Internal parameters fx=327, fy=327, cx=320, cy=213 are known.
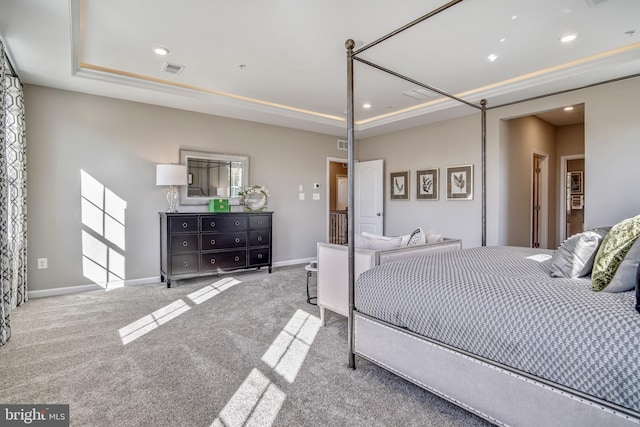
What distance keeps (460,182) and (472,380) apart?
4316 millimetres

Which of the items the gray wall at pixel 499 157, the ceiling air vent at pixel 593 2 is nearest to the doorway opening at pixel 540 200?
the gray wall at pixel 499 157

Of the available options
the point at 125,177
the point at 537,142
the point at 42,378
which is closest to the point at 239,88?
the point at 125,177

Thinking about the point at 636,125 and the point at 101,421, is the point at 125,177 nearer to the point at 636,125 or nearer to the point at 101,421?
the point at 101,421

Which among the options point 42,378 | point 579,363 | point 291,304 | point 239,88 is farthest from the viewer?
point 239,88

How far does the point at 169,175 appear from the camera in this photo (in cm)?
438

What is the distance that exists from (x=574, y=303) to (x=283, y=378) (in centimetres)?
160

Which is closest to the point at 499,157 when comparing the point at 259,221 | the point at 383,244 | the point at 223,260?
the point at 383,244

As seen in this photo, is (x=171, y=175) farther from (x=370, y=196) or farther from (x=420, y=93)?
(x=370, y=196)

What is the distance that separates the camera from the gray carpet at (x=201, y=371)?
1706 mm

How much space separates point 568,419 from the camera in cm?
123

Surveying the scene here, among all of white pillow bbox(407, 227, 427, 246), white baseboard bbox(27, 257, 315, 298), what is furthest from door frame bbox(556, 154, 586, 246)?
white baseboard bbox(27, 257, 315, 298)

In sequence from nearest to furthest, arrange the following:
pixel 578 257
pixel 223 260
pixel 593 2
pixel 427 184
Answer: pixel 578 257 < pixel 593 2 < pixel 223 260 < pixel 427 184

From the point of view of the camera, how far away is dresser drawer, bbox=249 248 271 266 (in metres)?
5.01

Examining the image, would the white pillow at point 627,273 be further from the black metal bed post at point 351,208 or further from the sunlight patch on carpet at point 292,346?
the sunlight patch on carpet at point 292,346
